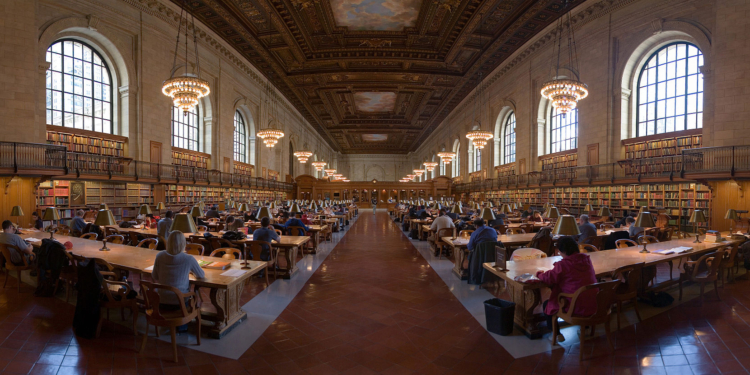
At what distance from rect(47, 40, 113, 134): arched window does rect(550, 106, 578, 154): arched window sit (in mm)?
19564

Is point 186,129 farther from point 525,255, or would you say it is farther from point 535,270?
point 535,270

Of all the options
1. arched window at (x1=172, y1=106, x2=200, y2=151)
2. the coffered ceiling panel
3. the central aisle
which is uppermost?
the coffered ceiling panel

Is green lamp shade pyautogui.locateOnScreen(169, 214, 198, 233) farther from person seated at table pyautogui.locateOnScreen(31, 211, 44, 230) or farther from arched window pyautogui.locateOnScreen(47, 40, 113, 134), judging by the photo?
arched window pyautogui.locateOnScreen(47, 40, 113, 134)

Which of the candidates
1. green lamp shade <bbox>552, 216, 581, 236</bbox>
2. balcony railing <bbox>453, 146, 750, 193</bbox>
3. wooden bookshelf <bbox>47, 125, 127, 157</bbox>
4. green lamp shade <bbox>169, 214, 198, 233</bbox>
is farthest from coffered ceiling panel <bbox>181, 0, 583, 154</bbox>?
green lamp shade <bbox>169, 214, 198, 233</bbox>

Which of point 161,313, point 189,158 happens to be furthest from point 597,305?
point 189,158

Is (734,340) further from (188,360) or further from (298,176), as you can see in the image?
(298,176)

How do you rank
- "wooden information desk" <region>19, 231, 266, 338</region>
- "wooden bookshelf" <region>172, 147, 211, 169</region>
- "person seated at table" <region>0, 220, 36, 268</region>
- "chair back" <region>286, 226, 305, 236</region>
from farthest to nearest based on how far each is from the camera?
"wooden bookshelf" <region>172, 147, 211, 169</region> → "chair back" <region>286, 226, 305, 236</region> → "person seated at table" <region>0, 220, 36, 268</region> → "wooden information desk" <region>19, 231, 266, 338</region>

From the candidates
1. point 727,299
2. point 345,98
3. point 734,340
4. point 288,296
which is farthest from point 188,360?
point 345,98

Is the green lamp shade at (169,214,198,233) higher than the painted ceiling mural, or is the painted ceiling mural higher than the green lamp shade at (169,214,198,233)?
the painted ceiling mural

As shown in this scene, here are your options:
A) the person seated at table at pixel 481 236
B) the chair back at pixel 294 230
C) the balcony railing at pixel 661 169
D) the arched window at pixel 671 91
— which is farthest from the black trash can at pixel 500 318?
the arched window at pixel 671 91

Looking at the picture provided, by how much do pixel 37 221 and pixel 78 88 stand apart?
627 centimetres

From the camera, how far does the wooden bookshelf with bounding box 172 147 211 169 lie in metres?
15.9

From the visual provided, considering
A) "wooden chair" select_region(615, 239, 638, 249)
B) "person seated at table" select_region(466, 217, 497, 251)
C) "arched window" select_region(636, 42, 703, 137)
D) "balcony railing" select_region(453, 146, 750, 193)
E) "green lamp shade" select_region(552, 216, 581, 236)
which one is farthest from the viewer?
"arched window" select_region(636, 42, 703, 137)

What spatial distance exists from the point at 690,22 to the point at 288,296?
14836 millimetres
